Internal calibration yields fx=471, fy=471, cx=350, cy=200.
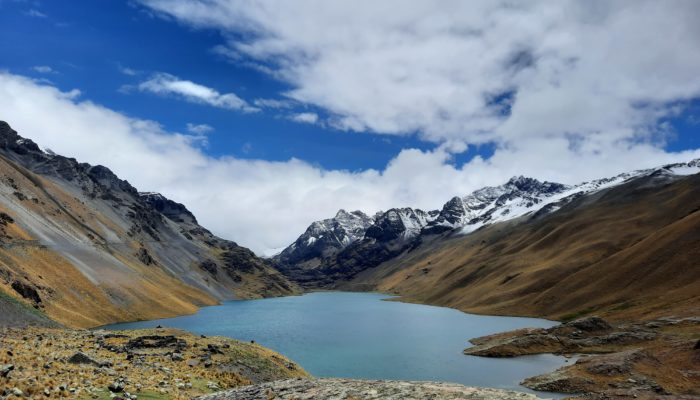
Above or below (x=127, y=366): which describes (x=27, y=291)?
below

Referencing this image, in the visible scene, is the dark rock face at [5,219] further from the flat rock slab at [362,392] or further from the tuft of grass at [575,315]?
the tuft of grass at [575,315]

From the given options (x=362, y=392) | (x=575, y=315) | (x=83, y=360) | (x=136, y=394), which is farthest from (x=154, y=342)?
(x=575, y=315)

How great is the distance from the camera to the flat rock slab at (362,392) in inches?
993

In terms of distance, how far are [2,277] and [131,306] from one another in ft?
182

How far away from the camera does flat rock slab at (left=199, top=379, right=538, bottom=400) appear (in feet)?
82.8

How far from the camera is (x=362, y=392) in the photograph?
27.6 meters

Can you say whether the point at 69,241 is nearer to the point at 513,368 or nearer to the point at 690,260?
the point at 513,368

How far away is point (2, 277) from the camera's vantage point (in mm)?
89250

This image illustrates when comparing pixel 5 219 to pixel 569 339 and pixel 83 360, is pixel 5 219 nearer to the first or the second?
pixel 83 360

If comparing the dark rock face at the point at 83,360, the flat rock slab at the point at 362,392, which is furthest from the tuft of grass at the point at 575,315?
the dark rock face at the point at 83,360

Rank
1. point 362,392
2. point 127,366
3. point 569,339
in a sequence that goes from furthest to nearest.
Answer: point 569,339 < point 127,366 < point 362,392

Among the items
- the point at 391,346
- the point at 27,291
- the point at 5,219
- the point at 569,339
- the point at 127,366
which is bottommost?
the point at 391,346

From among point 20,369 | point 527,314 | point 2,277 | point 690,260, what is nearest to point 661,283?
point 690,260

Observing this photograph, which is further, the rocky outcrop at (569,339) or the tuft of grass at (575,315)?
the tuft of grass at (575,315)
